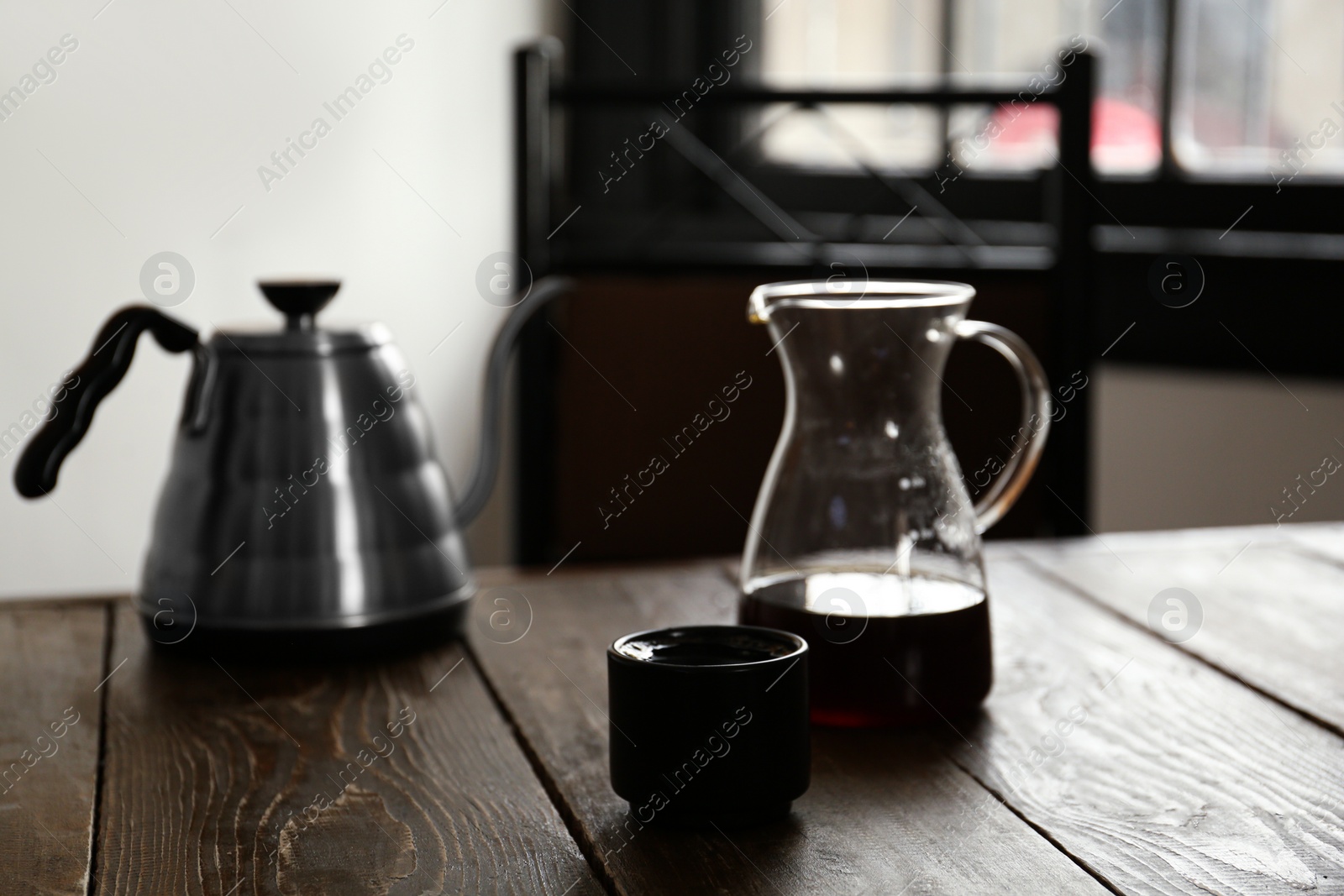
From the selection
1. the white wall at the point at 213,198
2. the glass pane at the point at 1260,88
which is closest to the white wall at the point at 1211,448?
the glass pane at the point at 1260,88

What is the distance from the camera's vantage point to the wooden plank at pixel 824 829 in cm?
49

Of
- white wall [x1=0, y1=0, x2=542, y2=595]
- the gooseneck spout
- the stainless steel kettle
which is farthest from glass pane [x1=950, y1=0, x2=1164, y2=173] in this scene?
→ the stainless steel kettle

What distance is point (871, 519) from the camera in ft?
2.13

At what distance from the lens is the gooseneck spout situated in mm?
848

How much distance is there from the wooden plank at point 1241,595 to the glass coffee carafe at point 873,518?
0.19 metres

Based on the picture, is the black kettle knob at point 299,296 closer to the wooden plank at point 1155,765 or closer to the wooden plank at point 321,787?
the wooden plank at point 321,787

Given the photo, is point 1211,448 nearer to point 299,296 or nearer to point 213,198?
point 213,198

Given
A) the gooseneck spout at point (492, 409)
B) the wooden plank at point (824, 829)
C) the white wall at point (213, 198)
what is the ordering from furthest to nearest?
the white wall at point (213, 198), the gooseneck spout at point (492, 409), the wooden plank at point (824, 829)

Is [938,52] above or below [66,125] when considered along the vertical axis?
above

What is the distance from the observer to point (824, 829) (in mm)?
536

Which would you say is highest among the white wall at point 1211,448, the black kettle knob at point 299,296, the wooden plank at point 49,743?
the black kettle knob at point 299,296

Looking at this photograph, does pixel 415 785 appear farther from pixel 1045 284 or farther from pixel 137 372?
pixel 137 372

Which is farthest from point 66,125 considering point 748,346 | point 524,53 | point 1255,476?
point 1255,476

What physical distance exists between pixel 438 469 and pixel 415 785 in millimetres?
287
